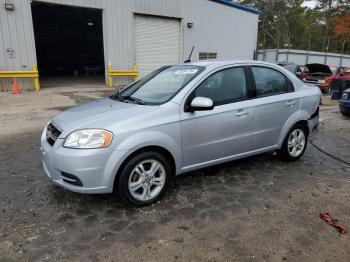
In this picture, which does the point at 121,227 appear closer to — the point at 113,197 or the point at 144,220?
the point at 144,220

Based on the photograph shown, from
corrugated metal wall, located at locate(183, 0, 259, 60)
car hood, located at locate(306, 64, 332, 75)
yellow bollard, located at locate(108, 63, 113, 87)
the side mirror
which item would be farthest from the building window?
the side mirror

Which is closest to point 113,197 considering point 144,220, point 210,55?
point 144,220

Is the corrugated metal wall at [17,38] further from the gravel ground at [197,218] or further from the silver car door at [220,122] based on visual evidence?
the silver car door at [220,122]

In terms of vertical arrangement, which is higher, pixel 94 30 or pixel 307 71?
pixel 94 30

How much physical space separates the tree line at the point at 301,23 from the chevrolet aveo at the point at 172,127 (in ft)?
164

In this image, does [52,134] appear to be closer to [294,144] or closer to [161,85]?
[161,85]

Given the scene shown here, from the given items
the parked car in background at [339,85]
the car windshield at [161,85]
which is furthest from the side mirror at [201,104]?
the parked car in background at [339,85]

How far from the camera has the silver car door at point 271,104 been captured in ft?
14.6

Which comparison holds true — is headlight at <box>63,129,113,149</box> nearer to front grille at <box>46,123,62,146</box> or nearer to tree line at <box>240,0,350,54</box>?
front grille at <box>46,123,62,146</box>

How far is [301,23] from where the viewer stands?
56.9 meters

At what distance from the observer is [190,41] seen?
Answer: 18.4 m

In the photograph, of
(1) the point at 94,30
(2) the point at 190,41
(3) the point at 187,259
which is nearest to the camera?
(3) the point at 187,259

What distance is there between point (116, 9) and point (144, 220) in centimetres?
1401

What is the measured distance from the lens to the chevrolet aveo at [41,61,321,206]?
3246mm
